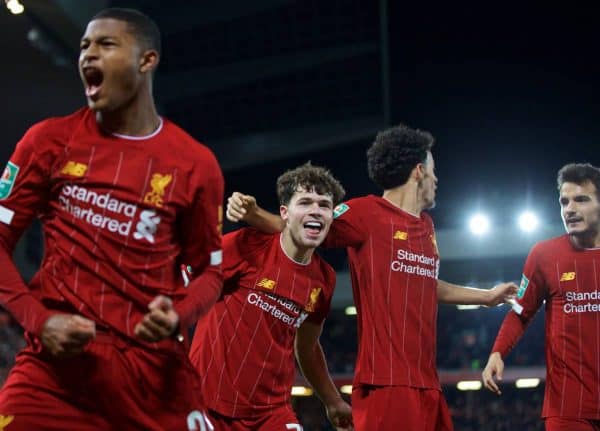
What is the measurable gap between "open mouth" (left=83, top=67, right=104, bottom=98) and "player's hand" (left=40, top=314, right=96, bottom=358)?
2.39ft

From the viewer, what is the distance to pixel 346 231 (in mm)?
4531

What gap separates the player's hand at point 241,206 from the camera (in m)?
4.20

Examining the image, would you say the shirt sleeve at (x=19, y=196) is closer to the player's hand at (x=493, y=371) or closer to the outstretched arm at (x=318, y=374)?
the outstretched arm at (x=318, y=374)

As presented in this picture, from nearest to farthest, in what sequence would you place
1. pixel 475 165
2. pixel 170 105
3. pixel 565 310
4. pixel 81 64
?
pixel 81 64, pixel 565 310, pixel 170 105, pixel 475 165

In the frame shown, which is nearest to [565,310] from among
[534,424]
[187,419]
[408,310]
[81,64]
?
[408,310]

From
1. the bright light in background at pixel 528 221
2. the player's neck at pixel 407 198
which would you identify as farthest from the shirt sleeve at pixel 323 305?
the bright light in background at pixel 528 221

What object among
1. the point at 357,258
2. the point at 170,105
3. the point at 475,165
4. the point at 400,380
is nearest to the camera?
the point at 400,380

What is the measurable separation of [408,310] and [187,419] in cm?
192

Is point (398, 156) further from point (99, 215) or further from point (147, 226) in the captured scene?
point (99, 215)

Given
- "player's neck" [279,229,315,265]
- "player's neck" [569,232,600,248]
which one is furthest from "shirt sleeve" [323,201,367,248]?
"player's neck" [569,232,600,248]

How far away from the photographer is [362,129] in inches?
773

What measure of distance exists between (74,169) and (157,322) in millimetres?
593

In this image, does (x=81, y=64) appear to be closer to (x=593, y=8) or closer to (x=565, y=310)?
(x=565, y=310)

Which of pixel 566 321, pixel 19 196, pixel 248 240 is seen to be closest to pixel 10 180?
pixel 19 196
